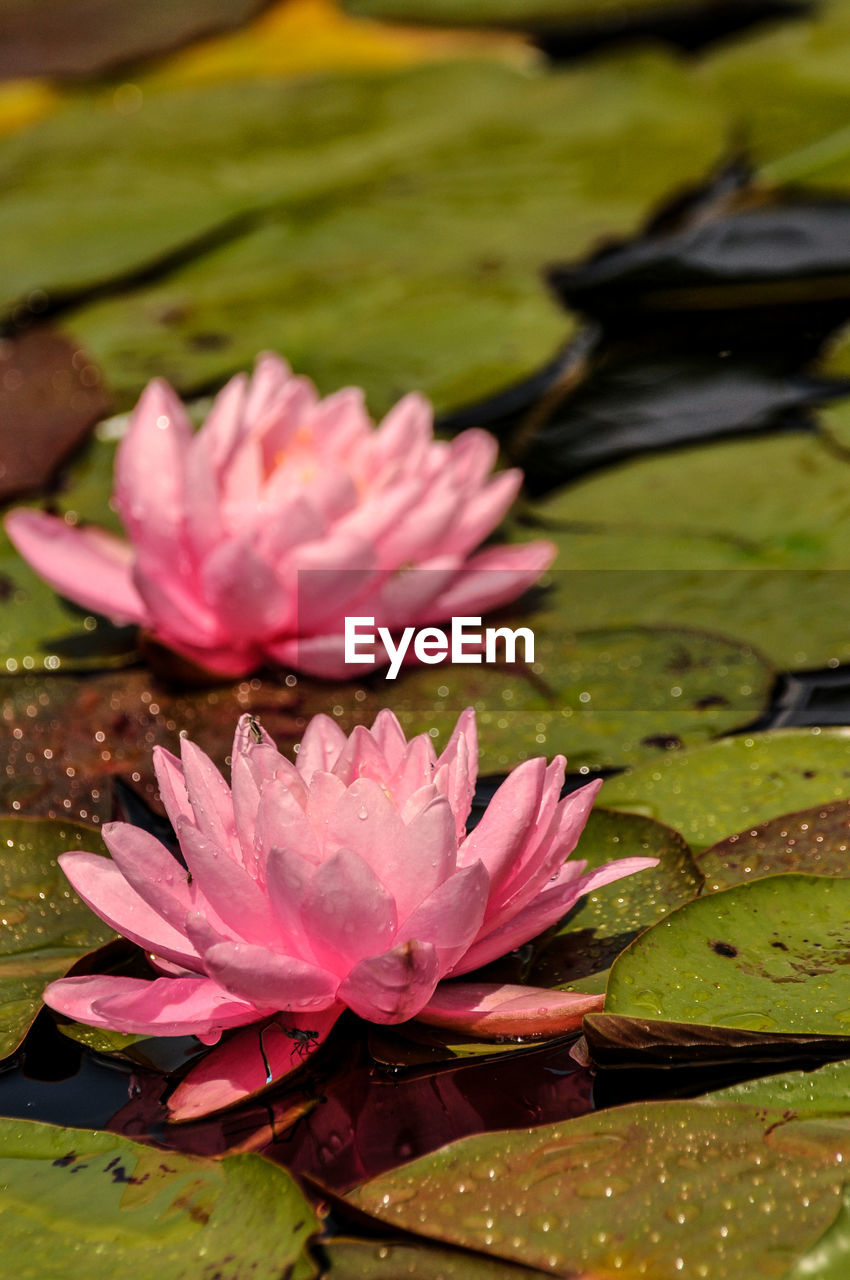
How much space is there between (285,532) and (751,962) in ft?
2.90

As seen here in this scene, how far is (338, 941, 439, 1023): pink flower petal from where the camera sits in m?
1.07

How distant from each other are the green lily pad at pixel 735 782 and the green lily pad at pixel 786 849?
0.16 ft

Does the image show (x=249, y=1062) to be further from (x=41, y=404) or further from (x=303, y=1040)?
(x=41, y=404)

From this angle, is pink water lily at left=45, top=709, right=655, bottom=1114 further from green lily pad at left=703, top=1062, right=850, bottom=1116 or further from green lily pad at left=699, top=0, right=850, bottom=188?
green lily pad at left=699, top=0, right=850, bottom=188

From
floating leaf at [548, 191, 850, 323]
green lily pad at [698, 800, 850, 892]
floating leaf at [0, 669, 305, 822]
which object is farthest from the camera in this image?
floating leaf at [548, 191, 850, 323]

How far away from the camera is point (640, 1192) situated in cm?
98

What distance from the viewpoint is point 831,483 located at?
88.0 inches

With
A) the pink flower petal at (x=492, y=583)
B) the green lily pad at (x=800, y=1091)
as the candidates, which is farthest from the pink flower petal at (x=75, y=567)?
the green lily pad at (x=800, y=1091)

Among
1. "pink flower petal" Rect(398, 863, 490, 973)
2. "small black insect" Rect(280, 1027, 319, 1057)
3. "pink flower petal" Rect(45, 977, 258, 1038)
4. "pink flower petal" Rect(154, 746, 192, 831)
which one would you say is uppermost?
"pink flower petal" Rect(154, 746, 192, 831)

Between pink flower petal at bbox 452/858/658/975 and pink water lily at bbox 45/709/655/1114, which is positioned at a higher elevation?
pink water lily at bbox 45/709/655/1114

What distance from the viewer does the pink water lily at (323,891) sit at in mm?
1081

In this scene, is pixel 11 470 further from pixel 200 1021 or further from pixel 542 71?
pixel 542 71

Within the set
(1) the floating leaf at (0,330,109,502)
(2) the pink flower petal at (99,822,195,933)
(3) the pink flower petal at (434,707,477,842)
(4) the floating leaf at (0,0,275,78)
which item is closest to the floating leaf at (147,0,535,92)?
(4) the floating leaf at (0,0,275,78)

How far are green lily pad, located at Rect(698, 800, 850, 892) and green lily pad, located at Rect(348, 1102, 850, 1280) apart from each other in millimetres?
362
